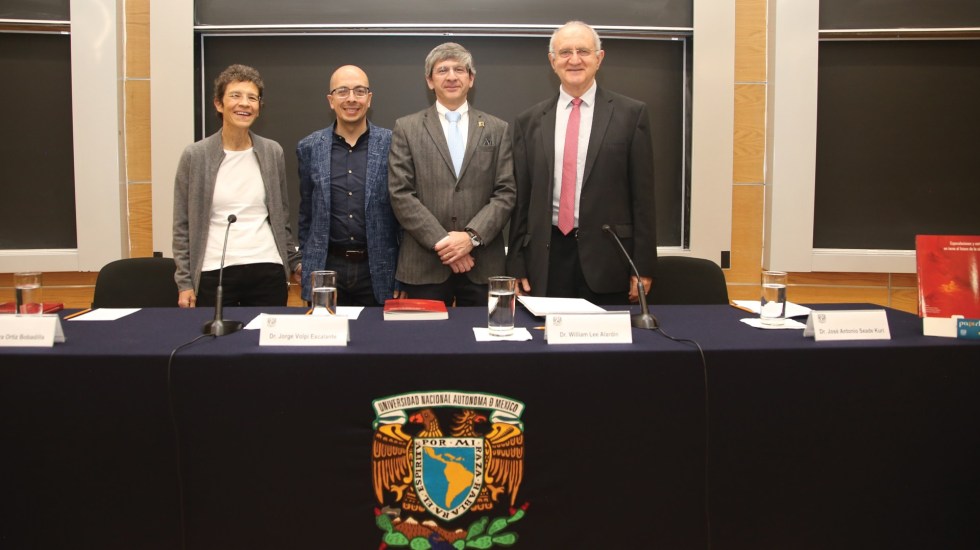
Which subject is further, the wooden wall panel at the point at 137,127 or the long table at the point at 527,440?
the wooden wall panel at the point at 137,127

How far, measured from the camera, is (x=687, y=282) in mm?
2480

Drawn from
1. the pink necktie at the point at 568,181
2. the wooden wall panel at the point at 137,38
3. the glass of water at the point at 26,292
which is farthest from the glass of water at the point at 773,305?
the wooden wall panel at the point at 137,38

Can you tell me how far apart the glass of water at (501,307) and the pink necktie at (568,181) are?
982 mm

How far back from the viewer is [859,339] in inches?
58.2

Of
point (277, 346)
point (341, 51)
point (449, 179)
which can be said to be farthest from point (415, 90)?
point (277, 346)

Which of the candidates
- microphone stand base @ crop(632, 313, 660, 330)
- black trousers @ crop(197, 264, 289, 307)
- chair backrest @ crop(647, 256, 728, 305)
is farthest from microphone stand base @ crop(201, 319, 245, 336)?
chair backrest @ crop(647, 256, 728, 305)

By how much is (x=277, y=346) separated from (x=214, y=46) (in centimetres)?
249

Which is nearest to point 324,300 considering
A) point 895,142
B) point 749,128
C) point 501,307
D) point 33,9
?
point 501,307

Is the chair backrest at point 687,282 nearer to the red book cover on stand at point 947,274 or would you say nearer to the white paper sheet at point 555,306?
the white paper sheet at point 555,306

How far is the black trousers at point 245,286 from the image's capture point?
243 cm

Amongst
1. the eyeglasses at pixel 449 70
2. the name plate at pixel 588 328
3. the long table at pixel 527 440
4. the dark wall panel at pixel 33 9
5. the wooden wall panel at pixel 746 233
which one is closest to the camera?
the long table at pixel 527 440

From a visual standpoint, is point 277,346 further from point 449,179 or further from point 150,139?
point 150,139

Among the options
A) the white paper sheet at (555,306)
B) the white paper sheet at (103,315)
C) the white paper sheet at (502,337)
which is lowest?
the white paper sheet at (502,337)

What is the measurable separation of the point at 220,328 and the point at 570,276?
1352mm
